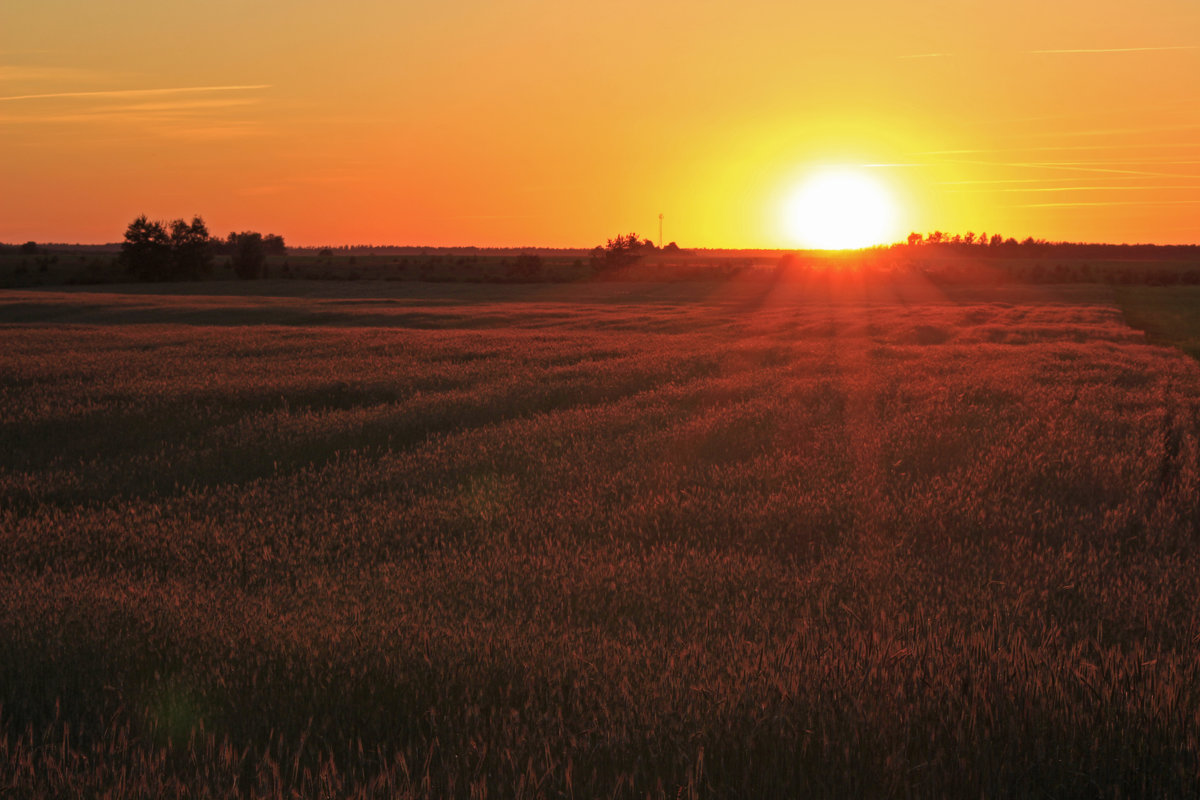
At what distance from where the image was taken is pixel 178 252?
259 ft

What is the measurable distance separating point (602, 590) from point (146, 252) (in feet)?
272

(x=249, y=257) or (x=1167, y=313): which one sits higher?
(x=249, y=257)

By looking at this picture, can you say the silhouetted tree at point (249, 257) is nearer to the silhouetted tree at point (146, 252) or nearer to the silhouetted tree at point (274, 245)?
the silhouetted tree at point (146, 252)

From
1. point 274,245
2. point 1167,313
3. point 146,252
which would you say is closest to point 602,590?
point 1167,313

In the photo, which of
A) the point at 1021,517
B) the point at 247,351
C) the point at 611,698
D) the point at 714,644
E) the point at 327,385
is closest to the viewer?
the point at 611,698

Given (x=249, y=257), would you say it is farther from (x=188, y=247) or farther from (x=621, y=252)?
(x=621, y=252)

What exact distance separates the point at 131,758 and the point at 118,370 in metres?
16.4

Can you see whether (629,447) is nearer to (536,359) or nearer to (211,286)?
(536,359)

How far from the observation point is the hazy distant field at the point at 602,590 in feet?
10.6

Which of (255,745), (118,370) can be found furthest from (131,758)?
(118,370)

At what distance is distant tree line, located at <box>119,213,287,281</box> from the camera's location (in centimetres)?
7719

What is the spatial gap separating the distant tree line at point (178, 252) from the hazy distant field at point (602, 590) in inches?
2759

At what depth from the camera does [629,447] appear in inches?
398

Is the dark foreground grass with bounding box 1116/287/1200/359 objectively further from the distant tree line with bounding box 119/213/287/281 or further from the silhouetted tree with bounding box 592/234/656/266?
the distant tree line with bounding box 119/213/287/281
